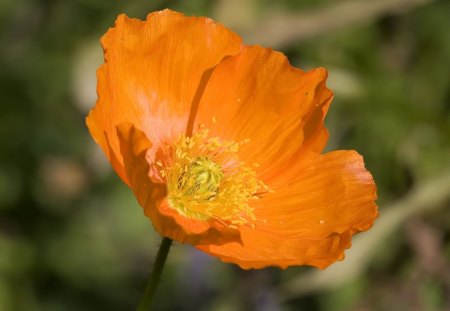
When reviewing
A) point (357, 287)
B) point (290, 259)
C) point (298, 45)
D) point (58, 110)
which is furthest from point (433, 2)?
point (290, 259)

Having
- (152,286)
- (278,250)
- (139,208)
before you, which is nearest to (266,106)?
(278,250)

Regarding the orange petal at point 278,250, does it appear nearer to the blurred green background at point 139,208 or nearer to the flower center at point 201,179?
the flower center at point 201,179

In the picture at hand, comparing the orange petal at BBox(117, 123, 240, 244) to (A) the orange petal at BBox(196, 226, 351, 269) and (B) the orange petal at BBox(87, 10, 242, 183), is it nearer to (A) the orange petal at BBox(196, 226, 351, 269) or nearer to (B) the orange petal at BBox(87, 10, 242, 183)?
(A) the orange petal at BBox(196, 226, 351, 269)

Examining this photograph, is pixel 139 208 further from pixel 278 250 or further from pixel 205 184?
pixel 278 250

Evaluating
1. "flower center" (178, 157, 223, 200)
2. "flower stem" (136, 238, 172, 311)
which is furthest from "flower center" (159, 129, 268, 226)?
"flower stem" (136, 238, 172, 311)

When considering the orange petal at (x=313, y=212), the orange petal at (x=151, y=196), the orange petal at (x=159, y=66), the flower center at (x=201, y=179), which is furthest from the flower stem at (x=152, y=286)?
the flower center at (x=201, y=179)

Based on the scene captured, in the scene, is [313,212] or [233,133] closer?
[313,212]

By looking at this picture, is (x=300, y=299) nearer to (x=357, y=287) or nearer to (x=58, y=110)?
(x=357, y=287)
